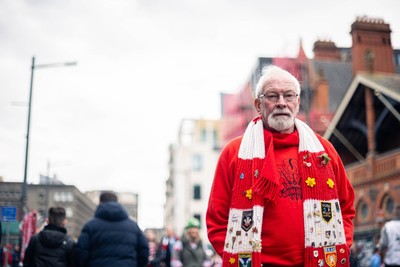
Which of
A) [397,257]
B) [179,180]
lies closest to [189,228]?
[397,257]

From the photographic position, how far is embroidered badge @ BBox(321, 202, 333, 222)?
3686 mm

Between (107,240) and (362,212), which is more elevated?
(362,212)

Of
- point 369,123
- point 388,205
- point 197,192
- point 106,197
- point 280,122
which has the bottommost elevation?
point 106,197

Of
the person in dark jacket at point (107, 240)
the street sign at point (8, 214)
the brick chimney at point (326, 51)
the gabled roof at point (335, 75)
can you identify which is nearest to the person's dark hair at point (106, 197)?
the person in dark jacket at point (107, 240)

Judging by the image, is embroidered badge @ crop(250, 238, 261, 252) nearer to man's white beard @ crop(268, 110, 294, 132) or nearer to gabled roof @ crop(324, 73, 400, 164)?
man's white beard @ crop(268, 110, 294, 132)

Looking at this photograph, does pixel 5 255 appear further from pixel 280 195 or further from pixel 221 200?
pixel 280 195

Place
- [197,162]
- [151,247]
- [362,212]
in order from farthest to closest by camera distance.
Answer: [197,162] < [362,212] < [151,247]

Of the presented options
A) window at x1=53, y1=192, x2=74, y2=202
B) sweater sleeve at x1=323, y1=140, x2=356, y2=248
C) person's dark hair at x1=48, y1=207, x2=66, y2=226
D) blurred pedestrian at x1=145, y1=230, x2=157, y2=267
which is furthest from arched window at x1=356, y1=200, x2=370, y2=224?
window at x1=53, y1=192, x2=74, y2=202

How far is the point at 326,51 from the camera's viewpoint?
44.6 metres

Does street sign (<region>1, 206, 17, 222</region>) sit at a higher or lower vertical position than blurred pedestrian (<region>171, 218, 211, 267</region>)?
higher

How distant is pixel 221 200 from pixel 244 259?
1.48ft

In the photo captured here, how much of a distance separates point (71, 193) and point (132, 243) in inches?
3870

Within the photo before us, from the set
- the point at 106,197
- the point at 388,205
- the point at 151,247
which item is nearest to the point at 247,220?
the point at 106,197

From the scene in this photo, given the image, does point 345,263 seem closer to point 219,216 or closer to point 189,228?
point 219,216
